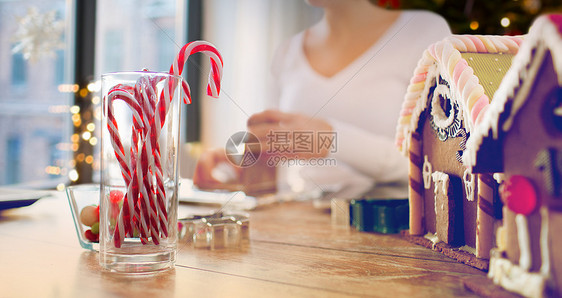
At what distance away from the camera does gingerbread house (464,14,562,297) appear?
38cm

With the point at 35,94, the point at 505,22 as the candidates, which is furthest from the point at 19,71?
the point at 505,22

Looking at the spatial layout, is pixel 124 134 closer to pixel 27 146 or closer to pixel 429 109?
pixel 429 109

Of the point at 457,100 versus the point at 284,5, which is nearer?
the point at 457,100

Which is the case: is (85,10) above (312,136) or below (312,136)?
above

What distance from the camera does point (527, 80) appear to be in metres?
0.39

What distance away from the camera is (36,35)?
1703 millimetres

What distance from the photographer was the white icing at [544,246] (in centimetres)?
39

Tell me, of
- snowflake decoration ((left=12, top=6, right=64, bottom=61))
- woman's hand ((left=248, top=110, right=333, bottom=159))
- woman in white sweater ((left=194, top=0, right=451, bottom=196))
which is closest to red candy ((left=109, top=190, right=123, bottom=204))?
woman's hand ((left=248, top=110, right=333, bottom=159))

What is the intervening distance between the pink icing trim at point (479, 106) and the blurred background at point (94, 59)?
1197mm

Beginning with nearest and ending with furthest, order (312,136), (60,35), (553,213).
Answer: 1. (553,213)
2. (312,136)
3. (60,35)

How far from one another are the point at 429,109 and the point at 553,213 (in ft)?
1.17

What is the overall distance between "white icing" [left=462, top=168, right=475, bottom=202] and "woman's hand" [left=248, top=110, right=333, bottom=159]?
0.58 m

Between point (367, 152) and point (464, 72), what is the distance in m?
0.89

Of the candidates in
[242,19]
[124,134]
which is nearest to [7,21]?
[242,19]
